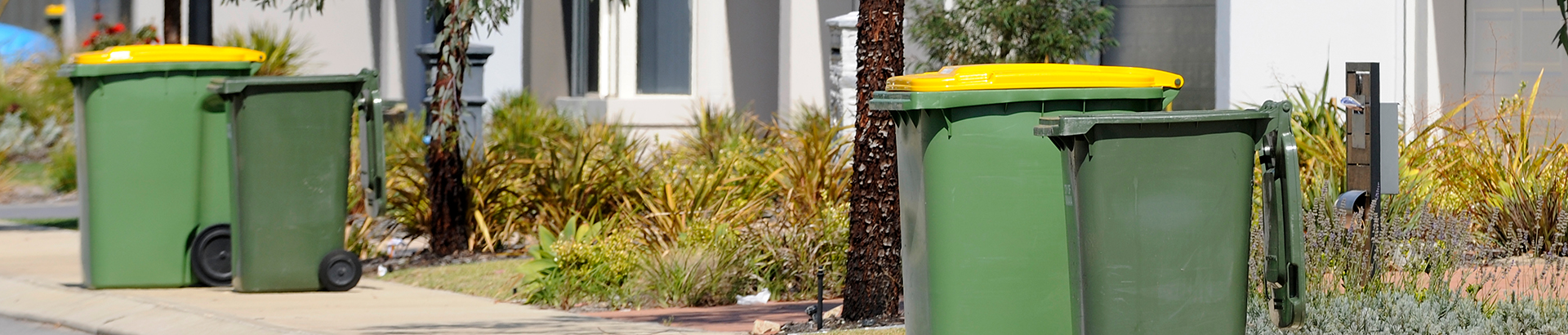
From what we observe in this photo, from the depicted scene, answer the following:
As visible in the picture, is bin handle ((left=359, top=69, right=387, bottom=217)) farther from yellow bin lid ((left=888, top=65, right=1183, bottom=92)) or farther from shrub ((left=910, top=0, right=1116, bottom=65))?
shrub ((left=910, top=0, right=1116, bottom=65))

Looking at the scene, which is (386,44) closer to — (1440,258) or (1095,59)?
(1095,59)

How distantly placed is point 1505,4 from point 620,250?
6.53 meters

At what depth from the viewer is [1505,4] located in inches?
448

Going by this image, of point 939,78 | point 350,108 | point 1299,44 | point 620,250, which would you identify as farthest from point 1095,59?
point 939,78

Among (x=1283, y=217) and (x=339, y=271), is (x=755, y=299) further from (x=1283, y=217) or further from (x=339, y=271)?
(x=1283, y=217)

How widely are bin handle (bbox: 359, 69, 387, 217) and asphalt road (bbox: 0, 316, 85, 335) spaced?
1.69 m

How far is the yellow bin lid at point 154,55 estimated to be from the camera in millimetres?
9055

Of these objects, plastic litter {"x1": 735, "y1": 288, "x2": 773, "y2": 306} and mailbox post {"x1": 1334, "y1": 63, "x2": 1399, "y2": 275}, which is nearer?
mailbox post {"x1": 1334, "y1": 63, "x2": 1399, "y2": 275}

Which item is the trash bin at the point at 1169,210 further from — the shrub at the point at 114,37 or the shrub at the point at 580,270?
the shrub at the point at 114,37

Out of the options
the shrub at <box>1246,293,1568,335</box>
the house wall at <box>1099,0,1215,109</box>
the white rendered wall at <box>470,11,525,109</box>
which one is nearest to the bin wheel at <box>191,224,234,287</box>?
the shrub at <box>1246,293,1568,335</box>

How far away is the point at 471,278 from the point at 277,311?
161 centimetres

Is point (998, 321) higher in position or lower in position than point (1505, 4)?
lower

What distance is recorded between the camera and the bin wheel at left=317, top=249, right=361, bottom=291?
9078 millimetres

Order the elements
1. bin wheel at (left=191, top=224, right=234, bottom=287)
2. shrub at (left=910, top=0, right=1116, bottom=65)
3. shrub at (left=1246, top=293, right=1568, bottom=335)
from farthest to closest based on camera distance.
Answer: shrub at (left=910, top=0, right=1116, bottom=65), bin wheel at (left=191, top=224, right=234, bottom=287), shrub at (left=1246, top=293, right=1568, bottom=335)
